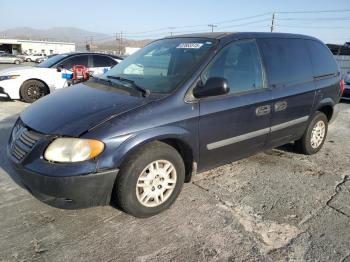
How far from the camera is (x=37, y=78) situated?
898cm

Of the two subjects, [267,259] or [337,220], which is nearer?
[267,259]

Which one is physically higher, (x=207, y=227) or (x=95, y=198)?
(x=95, y=198)

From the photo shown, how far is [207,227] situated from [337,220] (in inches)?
51.3

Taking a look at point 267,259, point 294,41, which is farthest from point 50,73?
point 267,259

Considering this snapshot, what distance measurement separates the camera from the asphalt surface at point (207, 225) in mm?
2768

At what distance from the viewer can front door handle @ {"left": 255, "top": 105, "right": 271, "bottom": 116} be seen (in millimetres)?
3970

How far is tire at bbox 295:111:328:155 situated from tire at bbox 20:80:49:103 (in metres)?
6.74

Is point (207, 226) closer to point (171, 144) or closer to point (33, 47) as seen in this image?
point (171, 144)

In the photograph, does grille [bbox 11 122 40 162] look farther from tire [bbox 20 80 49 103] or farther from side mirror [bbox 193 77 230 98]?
tire [bbox 20 80 49 103]

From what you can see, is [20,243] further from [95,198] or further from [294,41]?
[294,41]

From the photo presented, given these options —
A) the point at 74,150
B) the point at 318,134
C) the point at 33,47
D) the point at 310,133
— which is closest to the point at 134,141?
the point at 74,150

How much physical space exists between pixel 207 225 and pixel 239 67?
5.82 ft

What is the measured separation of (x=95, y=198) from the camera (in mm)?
2918

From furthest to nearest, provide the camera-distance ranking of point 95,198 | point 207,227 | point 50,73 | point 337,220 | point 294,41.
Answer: point 50,73 < point 294,41 < point 337,220 < point 207,227 < point 95,198
